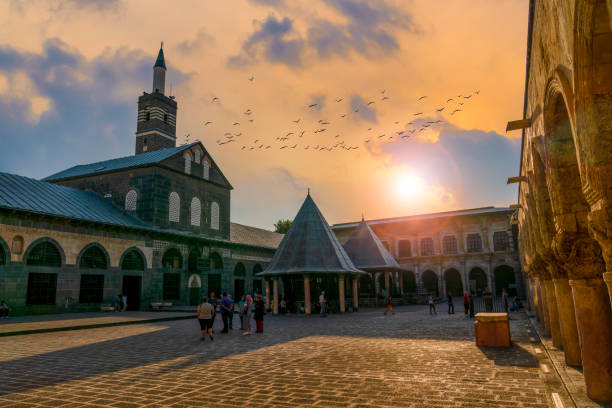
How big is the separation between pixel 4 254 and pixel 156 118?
91.5 feet

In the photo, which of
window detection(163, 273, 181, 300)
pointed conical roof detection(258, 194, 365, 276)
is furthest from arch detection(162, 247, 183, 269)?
pointed conical roof detection(258, 194, 365, 276)

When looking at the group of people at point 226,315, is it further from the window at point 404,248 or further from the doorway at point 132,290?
the window at point 404,248

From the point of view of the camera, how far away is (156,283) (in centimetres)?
2864

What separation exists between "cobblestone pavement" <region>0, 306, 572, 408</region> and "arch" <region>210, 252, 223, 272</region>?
857 inches

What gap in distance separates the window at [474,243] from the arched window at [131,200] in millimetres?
35009

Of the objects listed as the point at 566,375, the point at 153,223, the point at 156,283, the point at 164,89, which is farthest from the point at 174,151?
the point at 566,375

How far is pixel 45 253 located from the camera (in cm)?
2214

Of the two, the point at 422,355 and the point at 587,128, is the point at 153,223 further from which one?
the point at 587,128

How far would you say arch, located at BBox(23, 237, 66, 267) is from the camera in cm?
2142

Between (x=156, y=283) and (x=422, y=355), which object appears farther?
(x=156, y=283)

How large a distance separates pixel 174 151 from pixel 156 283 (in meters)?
11.1

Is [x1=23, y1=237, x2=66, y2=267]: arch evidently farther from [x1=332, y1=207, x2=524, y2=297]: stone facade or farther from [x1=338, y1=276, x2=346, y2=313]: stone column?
[x1=332, y1=207, x2=524, y2=297]: stone facade

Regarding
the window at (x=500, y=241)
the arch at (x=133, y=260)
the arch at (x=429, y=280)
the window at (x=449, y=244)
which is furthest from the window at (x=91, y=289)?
the window at (x=500, y=241)

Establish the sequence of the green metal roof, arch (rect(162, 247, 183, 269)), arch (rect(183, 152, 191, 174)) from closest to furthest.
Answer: arch (rect(162, 247, 183, 269)) → the green metal roof → arch (rect(183, 152, 191, 174))
